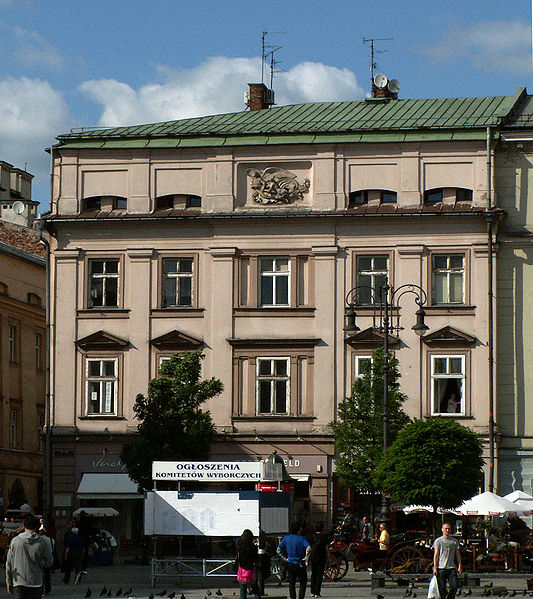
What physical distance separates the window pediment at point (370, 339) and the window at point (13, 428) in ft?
71.1

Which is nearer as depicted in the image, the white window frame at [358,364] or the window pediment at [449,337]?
the window pediment at [449,337]

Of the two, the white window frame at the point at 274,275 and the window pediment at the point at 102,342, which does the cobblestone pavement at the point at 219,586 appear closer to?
the window pediment at the point at 102,342

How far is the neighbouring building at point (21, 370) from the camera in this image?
214ft

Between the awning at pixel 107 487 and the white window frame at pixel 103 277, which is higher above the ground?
the white window frame at pixel 103 277

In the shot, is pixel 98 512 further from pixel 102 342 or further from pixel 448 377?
pixel 448 377

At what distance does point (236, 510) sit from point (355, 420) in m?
14.1

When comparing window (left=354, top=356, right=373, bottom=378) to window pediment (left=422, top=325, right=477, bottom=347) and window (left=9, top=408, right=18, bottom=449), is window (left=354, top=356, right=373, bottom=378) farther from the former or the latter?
window (left=9, top=408, right=18, bottom=449)

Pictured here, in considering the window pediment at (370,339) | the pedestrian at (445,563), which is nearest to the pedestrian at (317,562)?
the pedestrian at (445,563)

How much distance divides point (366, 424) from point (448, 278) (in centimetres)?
643

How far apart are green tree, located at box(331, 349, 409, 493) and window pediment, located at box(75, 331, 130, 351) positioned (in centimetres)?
842

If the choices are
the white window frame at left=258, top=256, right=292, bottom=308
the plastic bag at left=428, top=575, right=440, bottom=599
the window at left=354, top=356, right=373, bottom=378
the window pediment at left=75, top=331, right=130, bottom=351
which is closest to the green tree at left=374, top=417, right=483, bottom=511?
the window at left=354, top=356, right=373, bottom=378

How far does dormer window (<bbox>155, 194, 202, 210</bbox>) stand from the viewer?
52094 millimetres

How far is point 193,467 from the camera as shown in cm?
3506

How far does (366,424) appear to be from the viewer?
47219 millimetres
